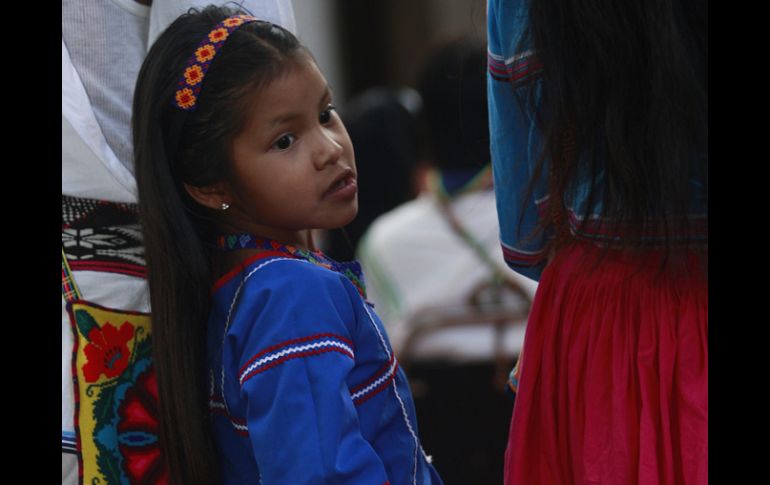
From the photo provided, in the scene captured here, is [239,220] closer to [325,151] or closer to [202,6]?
[325,151]

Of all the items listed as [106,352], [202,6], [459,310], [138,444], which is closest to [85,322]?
[106,352]

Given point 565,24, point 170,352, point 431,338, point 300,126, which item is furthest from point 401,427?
point 431,338

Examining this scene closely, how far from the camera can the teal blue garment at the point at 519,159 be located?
1.56 m

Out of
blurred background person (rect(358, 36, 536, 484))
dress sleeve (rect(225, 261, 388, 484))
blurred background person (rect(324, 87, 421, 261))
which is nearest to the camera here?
dress sleeve (rect(225, 261, 388, 484))

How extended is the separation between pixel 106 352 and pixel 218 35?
1.66 ft

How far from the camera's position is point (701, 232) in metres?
1.57

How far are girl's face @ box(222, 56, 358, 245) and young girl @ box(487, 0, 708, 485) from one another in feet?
0.83

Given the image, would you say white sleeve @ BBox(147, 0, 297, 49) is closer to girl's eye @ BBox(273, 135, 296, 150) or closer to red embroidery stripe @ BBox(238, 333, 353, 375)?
girl's eye @ BBox(273, 135, 296, 150)

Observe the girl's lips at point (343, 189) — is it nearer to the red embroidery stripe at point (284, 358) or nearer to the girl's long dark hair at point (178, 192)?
the girl's long dark hair at point (178, 192)

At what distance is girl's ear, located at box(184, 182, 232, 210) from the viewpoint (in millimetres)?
1653

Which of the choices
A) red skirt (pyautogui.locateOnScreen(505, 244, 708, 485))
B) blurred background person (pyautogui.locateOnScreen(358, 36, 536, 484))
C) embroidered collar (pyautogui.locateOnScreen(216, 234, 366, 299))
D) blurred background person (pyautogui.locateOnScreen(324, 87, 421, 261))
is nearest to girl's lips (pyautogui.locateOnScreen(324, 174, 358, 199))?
embroidered collar (pyautogui.locateOnScreen(216, 234, 366, 299))

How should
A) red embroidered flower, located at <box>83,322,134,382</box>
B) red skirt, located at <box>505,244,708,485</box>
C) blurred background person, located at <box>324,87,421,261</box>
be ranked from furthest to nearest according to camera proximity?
blurred background person, located at <box>324,87,421,261</box>
red embroidered flower, located at <box>83,322,134,382</box>
red skirt, located at <box>505,244,708,485</box>
